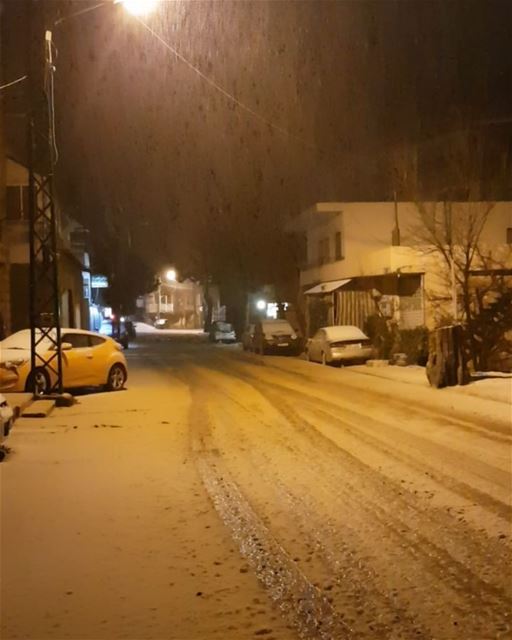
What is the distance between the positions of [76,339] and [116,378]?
4.62 ft

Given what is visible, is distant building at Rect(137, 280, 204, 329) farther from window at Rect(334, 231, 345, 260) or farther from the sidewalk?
the sidewalk

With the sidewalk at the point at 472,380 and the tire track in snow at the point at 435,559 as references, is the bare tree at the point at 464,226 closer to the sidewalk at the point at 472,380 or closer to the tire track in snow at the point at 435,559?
the sidewalk at the point at 472,380

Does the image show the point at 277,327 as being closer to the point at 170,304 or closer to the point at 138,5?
the point at 138,5

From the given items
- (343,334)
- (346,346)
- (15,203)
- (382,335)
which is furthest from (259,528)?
(15,203)

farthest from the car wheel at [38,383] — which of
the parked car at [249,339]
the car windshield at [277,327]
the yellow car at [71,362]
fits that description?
Result: the parked car at [249,339]

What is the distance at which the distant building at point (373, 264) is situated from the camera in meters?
32.8

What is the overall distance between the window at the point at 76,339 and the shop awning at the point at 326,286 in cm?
1876

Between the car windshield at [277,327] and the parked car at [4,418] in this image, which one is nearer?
the parked car at [4,418]

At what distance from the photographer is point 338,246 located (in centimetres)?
4016

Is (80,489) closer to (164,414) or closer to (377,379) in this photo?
(164,414)

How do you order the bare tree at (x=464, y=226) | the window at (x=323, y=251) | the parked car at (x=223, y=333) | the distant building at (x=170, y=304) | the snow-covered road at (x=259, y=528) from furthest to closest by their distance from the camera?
1. the distant building at (x=170, y=304)
2. the parked car at (x=223, y=333)
3. the window at (x=323, y=251)
4. the bare tree at (x=464, y=226)
5. the snow-covered road at (x=259, y=528)

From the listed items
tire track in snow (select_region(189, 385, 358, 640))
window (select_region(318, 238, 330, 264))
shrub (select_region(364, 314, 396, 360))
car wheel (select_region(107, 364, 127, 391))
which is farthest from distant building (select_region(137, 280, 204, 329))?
tire track in snow (select_region(189, 385, 358, 640))

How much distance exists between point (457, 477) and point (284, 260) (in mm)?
42459

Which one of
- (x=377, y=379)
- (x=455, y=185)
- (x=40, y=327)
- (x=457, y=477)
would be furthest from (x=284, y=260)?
(x=457, y=477)
